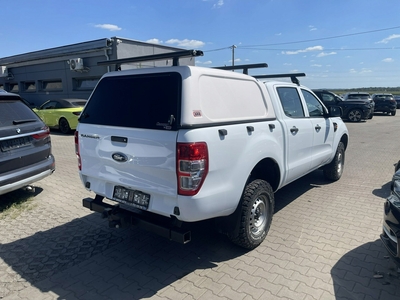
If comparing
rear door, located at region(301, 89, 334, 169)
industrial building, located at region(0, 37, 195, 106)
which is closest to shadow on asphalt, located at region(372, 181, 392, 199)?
rear door, located at region(301, 89, 334, 169)

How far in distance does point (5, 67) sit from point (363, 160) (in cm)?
2485

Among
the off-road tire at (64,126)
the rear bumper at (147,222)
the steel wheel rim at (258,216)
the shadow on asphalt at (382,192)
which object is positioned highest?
the off-road tire at (64,126)

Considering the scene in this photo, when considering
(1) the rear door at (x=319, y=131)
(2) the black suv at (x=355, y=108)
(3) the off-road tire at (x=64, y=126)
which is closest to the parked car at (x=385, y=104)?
(2) the black suv at (x=355, y=108)

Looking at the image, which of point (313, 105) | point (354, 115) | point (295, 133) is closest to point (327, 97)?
point (354, 115)

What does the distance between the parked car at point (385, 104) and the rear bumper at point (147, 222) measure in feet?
84.9

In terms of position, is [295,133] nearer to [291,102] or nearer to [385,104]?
[291,102]

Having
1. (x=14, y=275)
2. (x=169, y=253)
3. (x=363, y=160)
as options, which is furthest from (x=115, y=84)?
(x=363, y=160)

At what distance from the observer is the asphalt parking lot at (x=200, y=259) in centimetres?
285

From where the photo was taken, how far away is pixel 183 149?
8.61ft

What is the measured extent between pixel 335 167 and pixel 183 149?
4.41 metres

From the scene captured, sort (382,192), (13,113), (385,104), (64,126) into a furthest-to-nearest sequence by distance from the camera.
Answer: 1. (385,104)
2. (64,126)
3. (382,192)
4. (13,113)

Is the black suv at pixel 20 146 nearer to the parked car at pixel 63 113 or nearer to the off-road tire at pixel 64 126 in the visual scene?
the parked car at pixel 63 113

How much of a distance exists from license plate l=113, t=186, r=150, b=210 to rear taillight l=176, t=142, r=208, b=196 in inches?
18.5

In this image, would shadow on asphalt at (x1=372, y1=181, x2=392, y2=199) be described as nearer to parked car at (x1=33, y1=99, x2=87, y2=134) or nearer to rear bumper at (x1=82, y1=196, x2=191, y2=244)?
rear bumper at (x1=82, y1=196, x2=191, y2=244)
